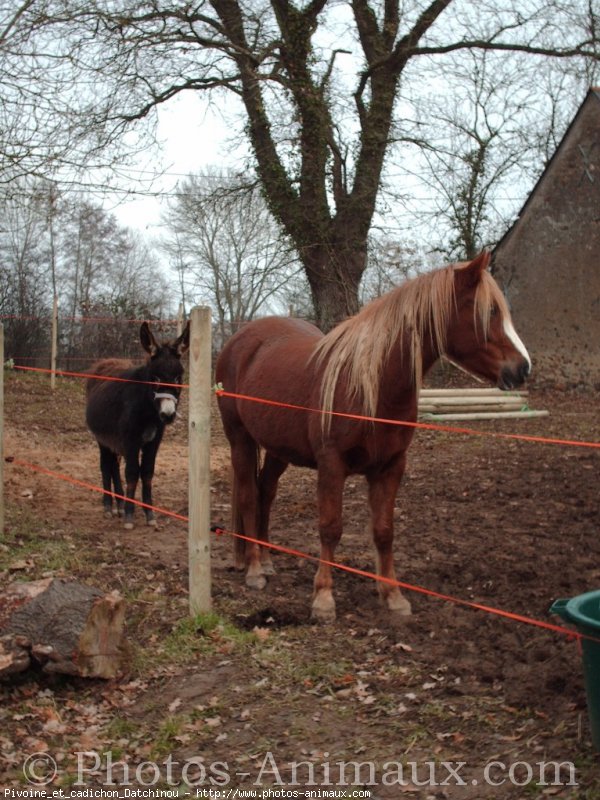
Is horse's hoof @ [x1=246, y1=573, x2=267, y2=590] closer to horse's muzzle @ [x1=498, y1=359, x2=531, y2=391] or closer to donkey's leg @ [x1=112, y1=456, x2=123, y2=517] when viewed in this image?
horse's muzzle @ [x1=498, y1=359, x2=531, y2=391]

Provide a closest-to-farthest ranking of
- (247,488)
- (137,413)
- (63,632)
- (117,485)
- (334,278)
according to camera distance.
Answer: (63,632) < (247,488) < (137,413) < (117,485) < (334,278)

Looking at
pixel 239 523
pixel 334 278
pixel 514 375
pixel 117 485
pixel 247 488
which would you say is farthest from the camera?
pixel 334 278

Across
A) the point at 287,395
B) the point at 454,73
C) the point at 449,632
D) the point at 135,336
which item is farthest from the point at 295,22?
the point at 449,632

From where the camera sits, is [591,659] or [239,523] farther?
[239,523]

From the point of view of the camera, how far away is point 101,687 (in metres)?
4.26

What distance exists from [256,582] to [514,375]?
95.2 inches

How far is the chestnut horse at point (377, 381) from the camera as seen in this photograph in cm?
483

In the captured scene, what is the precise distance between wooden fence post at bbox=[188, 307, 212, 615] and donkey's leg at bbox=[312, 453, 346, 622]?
691 mm

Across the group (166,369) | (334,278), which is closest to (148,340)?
Answer: (166,369)

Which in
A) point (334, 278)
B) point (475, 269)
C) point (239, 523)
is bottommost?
point (239, 523)

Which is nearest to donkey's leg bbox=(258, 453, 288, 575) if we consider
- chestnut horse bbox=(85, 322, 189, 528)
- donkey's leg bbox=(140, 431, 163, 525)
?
chestnut horse bbox=(85, 322, 189, 528)

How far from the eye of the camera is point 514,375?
15.3ft

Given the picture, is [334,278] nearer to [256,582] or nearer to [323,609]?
[256,582]

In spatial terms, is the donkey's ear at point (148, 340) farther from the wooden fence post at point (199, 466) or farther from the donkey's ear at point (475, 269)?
the donkey's ear at point (475, 269)
